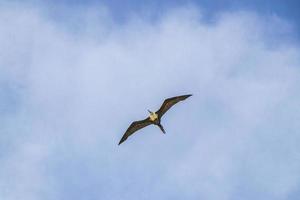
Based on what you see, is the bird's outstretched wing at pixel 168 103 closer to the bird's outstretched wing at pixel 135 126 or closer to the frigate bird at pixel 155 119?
the frigate bird at pixel 155 119

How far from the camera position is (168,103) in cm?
9238

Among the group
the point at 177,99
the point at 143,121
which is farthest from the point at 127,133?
the point at 177,99

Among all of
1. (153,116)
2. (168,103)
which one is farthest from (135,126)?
(168,103)

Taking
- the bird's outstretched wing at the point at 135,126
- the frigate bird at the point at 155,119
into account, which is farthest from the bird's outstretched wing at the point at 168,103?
the bird's outstretched wing at the point at 135,126

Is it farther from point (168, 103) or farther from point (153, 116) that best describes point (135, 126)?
point (168, 103)

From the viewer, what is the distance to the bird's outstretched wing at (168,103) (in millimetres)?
91500

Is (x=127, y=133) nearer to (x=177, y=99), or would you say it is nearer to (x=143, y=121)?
(x=143, y=121)

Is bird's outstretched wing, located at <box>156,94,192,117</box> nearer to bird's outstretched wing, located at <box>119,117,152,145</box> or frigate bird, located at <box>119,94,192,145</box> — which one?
frigate bird, located at <box>119,94,192,145</box>

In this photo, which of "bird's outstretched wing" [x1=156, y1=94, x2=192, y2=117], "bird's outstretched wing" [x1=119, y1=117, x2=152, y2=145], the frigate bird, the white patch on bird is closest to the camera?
"bird's outstretched wing" [x1=156, y1=94, x2=192, y2=117]

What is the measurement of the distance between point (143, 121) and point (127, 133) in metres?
2.81

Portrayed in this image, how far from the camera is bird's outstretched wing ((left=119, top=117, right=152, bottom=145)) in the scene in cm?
9388

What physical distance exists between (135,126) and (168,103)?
5743 mm

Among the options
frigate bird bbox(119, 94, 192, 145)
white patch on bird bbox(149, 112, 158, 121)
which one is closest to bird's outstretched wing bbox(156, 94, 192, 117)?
frigate bird bbox(119, 94, 192, 145)

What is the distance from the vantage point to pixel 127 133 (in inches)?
3723
